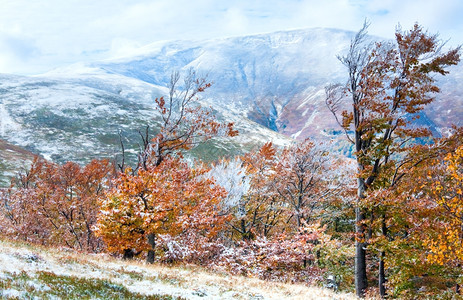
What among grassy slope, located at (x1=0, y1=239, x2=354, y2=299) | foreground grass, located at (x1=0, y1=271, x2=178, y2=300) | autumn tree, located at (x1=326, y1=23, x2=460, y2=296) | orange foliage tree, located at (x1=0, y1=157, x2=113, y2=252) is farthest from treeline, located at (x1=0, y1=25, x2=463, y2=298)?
orange foliage tree, located at (x1=0, y1=157, x2=113, y2=252)

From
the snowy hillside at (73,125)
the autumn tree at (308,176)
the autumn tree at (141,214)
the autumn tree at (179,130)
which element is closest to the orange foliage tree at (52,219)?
the autumn tree at (179,130)

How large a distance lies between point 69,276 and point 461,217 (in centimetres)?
1529

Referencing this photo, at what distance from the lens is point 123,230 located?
53.8ft

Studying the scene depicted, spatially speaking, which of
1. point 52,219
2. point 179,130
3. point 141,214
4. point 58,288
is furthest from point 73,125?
point 58,288

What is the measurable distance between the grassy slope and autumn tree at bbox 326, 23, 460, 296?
7154 millimetres

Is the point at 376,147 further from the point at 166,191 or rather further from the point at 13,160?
the point at 13,160

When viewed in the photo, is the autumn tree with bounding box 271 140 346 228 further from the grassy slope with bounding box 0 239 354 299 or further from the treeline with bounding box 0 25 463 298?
the grassy slope with bounding box 0 239 354 299

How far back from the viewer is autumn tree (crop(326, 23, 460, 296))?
15.6 meters

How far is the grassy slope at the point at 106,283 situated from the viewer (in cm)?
741

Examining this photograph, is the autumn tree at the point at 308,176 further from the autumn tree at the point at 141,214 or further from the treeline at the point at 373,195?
the autumn tree at the point at 141,214

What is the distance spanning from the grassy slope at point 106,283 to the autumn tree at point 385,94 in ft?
23.5

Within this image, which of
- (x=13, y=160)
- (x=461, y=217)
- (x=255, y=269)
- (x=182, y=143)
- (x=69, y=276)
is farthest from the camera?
(x=13, y=160)

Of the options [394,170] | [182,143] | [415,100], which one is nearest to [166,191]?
[182,143]

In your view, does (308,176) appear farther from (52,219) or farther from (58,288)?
(52,219)
